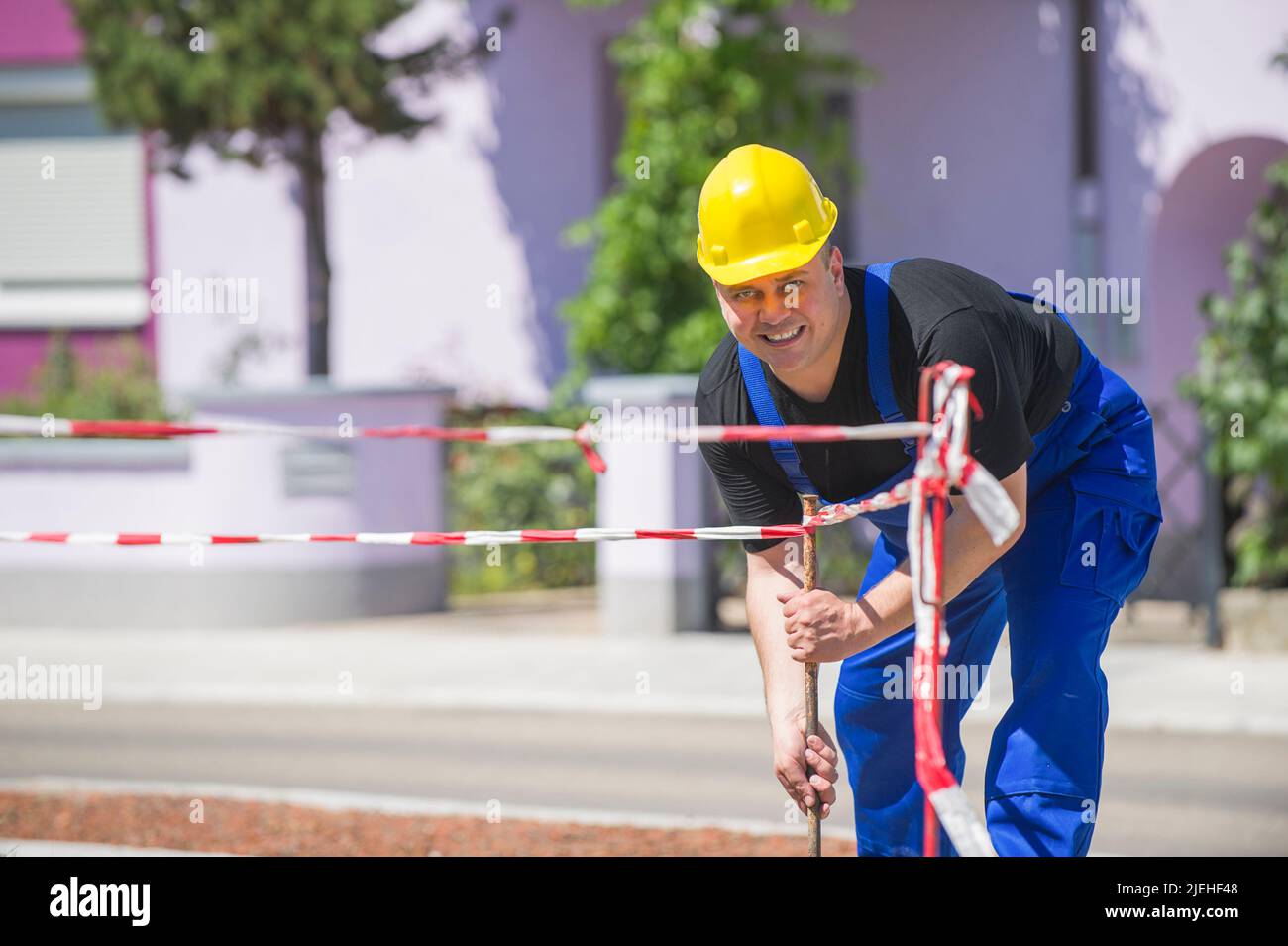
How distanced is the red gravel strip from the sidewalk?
2475mm

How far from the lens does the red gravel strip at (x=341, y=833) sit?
5809mm

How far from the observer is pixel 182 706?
9.87m

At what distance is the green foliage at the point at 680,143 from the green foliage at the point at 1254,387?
386cm

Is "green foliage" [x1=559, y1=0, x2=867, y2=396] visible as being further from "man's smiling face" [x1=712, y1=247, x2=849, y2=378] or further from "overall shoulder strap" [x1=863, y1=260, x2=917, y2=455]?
"man's smiling face" [x1=712, y1=247, x2=849, y2=378]

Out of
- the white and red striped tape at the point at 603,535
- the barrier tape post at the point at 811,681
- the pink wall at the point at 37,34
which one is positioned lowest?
the barrier tape post at the point at 811,681

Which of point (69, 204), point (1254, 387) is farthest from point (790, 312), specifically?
point (69, 204)

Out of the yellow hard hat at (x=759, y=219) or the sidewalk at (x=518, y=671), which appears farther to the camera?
the sidewalk at (x=518, y=671)

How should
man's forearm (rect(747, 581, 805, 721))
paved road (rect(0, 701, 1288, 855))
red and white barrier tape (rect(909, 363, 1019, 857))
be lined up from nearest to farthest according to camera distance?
1. red and white barrier tape (rect(909, 363, 1019, 857))
2. man's forearm (rect(747, 581, 805, 721))
3. paved road (rect(0, 701, 1288, 855))

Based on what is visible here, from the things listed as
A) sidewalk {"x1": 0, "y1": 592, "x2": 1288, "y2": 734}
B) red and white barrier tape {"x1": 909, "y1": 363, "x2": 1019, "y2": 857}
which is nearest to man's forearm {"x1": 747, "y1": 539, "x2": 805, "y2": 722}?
red and white barrier tape {"x1": 909, "y1": 363, "x2": 1019, "y2": 857}

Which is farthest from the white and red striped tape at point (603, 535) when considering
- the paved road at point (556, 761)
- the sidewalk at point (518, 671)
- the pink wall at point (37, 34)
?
the pink wall at point (37, 34)

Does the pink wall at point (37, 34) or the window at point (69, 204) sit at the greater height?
the pink wall at point (37, 34)

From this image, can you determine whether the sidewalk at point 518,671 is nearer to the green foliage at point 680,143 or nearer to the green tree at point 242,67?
the green foliage at point 680,143

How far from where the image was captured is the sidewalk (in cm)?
919

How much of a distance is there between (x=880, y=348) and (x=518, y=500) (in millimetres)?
10542
